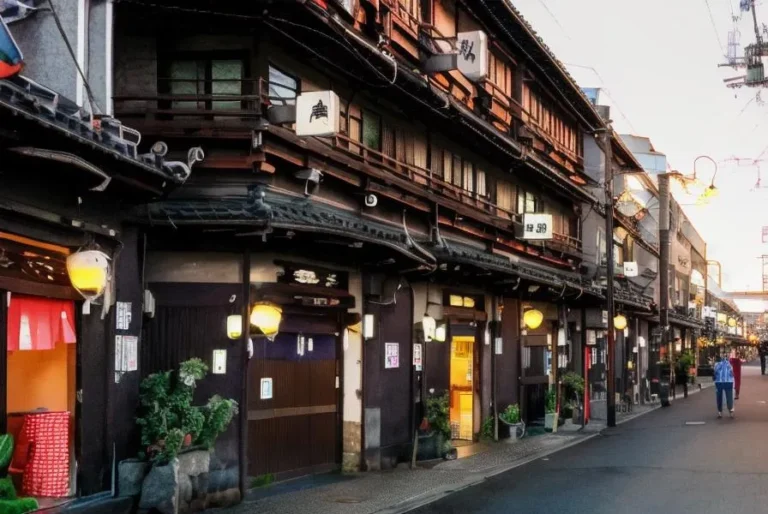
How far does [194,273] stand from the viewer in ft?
56.8

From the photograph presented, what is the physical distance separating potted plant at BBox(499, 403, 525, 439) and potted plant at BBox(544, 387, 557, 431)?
251cm

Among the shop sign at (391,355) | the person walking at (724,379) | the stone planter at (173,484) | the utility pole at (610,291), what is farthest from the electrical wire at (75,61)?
the person walking at (724,379)

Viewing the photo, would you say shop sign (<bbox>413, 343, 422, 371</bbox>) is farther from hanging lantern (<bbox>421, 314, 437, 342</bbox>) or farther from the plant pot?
the plant pot

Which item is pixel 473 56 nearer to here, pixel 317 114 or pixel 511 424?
pixel 317 114

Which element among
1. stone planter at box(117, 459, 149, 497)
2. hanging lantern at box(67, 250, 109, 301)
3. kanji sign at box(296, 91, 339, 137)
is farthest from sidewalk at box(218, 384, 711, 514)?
kanji sign at box(296, 91, 339, 137)

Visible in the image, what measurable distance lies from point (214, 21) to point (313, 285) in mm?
5345

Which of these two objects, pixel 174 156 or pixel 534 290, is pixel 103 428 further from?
pixel 534 290

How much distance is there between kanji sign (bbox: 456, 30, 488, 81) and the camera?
82.2 feet

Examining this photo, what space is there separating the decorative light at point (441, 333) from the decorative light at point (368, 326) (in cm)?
421

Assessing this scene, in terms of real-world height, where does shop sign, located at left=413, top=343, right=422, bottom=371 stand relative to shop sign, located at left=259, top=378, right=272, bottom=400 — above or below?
above

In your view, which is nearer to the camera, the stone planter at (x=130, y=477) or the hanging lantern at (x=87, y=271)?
the hanging lantern at (x=87, y=271)

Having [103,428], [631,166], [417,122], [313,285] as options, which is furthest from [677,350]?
[103,428]

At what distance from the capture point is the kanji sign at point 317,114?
17.2 meters

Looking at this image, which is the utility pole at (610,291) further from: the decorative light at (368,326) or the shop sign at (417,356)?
the decorative light at (368,326)
